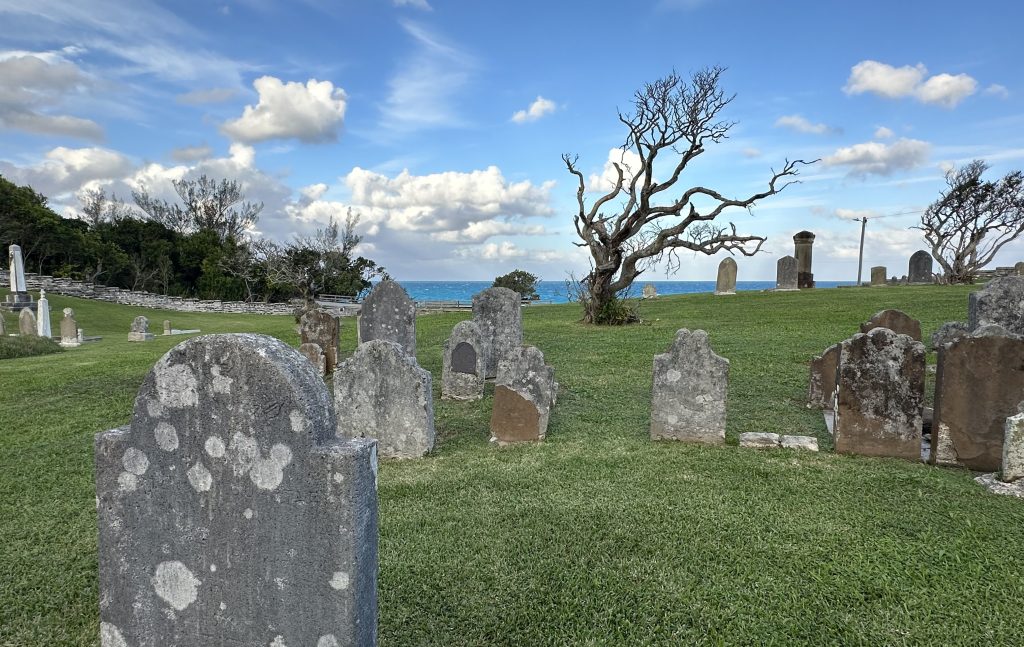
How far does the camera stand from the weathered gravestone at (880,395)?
653cm

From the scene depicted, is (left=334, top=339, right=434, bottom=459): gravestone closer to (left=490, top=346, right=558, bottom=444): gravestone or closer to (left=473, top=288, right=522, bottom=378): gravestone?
(left=490, top=346, right=558, bottom=444): gravestone

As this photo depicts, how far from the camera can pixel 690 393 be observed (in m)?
7.39

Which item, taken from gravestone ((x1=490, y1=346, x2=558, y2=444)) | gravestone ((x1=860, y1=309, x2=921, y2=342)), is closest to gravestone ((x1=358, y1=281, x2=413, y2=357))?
gravestone ((x1=490, y1=346, x2=558, y2=444))

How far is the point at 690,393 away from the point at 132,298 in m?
45.5

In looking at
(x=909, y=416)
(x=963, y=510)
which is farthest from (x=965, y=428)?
(x=963, y=510)

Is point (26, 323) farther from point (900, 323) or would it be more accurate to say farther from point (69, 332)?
point (900, 323)

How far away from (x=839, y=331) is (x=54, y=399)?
A: 18.4m

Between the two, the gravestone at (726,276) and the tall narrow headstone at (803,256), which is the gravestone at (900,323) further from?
the tall narrow headstone at (803,256)

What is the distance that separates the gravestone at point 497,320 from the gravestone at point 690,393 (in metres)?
5.75

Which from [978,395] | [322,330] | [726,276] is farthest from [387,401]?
[726,276]

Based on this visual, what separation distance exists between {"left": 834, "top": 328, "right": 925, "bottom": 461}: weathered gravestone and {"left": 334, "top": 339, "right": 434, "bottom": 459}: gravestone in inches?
200

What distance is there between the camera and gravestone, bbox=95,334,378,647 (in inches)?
94.9

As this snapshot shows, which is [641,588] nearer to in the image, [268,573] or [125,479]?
[268,573]

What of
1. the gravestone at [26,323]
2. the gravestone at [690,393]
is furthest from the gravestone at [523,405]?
the gravestone at [26,323]
